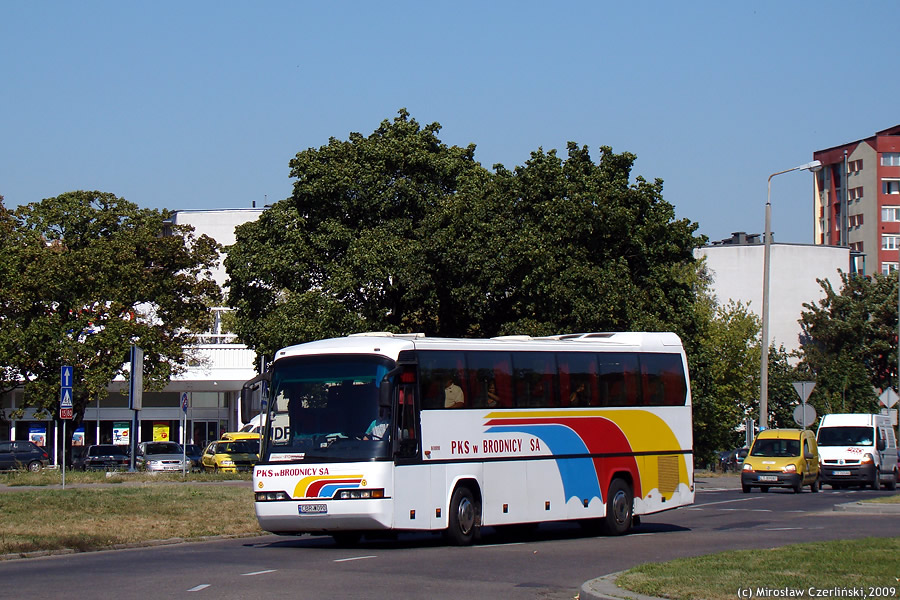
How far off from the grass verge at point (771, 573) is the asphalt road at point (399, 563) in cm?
106

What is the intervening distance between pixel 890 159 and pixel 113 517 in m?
91.1

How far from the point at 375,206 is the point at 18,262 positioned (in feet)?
58.9

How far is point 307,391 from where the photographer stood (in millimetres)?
18312

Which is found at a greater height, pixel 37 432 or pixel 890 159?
pixel 890 159

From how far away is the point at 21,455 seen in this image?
53344 mm

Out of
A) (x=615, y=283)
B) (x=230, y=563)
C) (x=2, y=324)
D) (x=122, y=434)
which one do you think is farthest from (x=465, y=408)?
(x=122, y=434)

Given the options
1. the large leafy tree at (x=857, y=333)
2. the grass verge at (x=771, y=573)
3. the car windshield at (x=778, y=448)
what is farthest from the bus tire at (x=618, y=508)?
the large leafy tree at (x=857, y=333)

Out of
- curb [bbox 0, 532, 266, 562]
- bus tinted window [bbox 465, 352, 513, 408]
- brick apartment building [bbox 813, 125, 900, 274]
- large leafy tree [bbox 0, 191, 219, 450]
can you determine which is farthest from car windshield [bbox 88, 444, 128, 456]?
brick apartment building [bbox 813, 125, 900, 274]

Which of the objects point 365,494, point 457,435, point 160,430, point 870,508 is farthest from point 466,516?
point 160,430

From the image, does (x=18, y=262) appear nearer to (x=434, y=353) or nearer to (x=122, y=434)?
(x=122, y=434)

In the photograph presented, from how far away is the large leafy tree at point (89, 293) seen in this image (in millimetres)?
50719

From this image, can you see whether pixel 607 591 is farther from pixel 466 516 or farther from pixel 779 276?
pixel 779 276

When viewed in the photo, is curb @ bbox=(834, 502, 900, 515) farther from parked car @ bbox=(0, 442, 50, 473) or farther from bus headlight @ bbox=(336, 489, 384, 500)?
parked car @ bbox=(0, 442, 50, 473)

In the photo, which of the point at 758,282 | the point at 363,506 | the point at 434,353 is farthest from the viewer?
the point at 758,282
